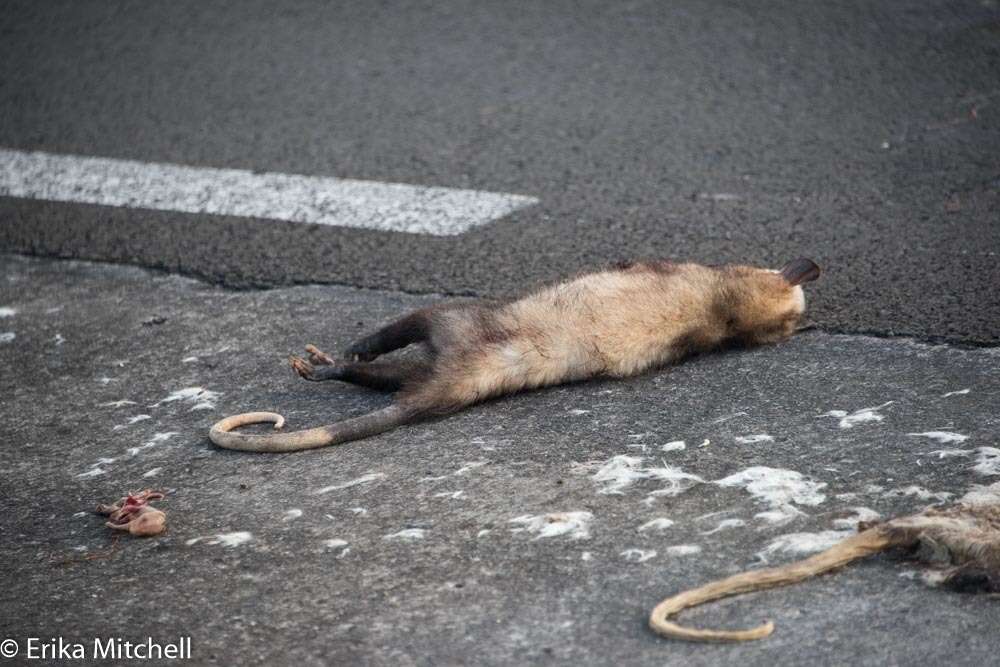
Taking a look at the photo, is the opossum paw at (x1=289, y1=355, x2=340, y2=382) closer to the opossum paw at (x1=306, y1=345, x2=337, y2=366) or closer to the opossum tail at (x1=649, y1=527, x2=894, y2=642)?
the opossum paw at (x1=306, y1=345, x2=337, y2=366)

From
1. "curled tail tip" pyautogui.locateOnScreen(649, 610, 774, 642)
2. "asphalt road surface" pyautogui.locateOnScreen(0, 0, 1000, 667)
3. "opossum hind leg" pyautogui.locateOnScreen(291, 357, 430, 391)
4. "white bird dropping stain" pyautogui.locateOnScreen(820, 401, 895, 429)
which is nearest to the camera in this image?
"curled tail tip" pyautogui.locateOnScreen(649, 610, 774, 642)

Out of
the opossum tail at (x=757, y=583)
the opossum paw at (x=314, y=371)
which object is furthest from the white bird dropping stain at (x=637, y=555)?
the opossum paw at (x=314, y=371)

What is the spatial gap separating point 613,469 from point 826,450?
1.74 ft

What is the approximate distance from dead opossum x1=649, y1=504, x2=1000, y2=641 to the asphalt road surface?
4 centimetres

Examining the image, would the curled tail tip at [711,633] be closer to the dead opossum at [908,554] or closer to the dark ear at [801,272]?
the dead opossum at [908,554]

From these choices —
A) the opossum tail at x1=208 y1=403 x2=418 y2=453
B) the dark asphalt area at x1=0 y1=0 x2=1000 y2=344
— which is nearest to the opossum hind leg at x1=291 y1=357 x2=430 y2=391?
the opossum tail at x1=208 y1=403 x2=418 y2=453

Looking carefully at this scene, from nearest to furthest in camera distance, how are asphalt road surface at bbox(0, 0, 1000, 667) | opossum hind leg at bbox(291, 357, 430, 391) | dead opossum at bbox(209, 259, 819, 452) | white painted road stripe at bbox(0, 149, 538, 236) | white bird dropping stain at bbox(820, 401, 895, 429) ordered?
asphalt road surface at bbox(0, 0, 1000, 667), white bird dropping stain at bbox(820, 401, 895, 429), dead opossum at bbox(209, 259, 819, 452), opossum hind leg at bbox(291, 357, 430, 391), white painted road stripe at bbox(0, 149, 538, 236)

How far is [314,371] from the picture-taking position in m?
3.74

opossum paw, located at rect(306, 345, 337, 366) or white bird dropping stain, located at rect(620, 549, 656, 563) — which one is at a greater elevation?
opossum paw, located at rect(306, 345, 337, 366)

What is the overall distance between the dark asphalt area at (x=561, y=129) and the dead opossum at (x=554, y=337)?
299 millimetres

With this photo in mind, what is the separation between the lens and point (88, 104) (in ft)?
21.3

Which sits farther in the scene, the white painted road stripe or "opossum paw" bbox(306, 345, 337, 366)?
→ the white painted road stripe

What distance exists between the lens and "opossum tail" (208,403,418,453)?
338 centimetres

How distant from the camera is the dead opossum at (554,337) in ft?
11.5
